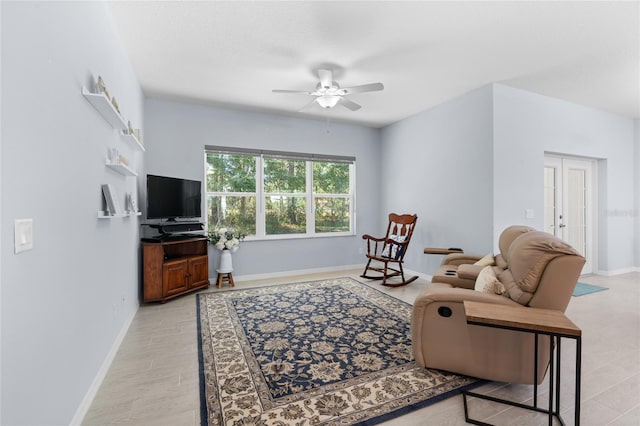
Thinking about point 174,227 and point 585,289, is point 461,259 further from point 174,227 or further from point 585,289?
point 174,227

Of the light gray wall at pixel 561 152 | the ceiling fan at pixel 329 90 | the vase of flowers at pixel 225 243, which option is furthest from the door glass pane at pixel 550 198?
the vase of flowers at pixel 225 243

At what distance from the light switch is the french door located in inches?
219

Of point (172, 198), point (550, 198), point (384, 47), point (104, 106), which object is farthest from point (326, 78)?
point (550, 198)

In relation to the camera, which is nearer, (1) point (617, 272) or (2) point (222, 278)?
(2) point (222, 278)

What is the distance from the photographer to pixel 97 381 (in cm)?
194

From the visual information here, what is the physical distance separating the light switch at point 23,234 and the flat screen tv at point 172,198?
2533 millimetres

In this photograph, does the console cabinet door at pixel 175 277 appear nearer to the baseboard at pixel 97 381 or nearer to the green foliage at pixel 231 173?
the baseboard at pixel 97 381

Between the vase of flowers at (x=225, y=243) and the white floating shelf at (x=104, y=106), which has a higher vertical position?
the white floating shelf at (x=104, y=106)

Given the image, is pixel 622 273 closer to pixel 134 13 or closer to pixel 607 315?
pixel 607 315

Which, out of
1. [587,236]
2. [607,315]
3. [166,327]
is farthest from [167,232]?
[587,236]

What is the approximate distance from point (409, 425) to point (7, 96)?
2.24m

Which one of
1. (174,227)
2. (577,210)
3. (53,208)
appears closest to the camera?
(53,208)

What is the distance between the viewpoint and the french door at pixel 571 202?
466 centimetres

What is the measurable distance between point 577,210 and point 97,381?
664 cm
